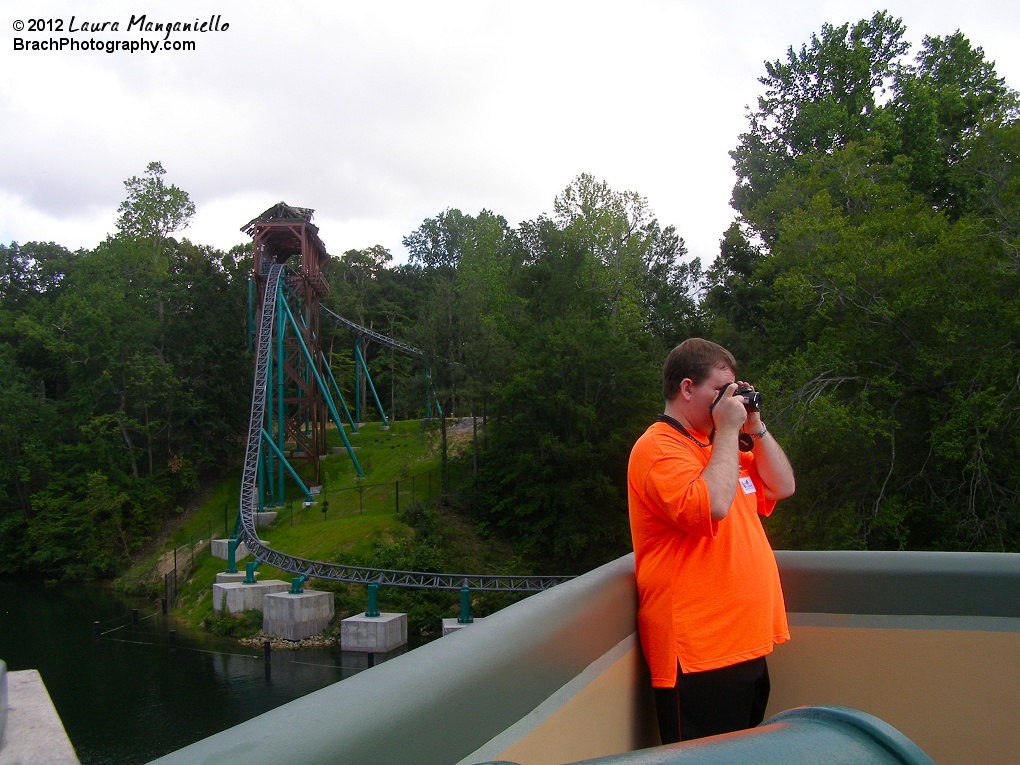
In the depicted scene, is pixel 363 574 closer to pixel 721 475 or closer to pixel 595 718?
pixel 595 718

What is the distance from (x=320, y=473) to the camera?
3041 centimetres

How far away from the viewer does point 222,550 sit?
24.4 metres

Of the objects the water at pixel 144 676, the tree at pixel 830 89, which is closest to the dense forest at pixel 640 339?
the tree at pixel 830 89

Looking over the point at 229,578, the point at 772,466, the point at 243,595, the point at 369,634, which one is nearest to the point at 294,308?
the point at 229,578

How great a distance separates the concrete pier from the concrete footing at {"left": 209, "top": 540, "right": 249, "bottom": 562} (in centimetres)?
2044

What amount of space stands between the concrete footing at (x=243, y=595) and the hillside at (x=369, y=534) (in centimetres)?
46

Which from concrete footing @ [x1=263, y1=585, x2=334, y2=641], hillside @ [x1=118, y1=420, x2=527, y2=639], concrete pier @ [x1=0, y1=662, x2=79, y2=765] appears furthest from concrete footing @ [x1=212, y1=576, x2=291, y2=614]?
concrete pier @ [x1=0, y1=662, x2=79, y2=765]

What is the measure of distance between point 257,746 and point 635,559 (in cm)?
154

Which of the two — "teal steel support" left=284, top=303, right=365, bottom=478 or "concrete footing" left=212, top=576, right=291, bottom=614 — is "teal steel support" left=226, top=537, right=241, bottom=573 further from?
"teal steel support" left=284, top=303, right=365, bottom=478

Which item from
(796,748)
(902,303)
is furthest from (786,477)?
(902,303)

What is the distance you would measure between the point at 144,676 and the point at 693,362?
17674mm

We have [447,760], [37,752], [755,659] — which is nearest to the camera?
[447,760]

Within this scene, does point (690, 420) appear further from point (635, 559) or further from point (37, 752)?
point (37, 752)

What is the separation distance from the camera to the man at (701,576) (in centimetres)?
Answer: 199
